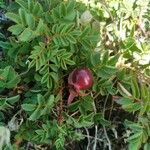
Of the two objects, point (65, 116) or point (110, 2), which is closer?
point (65, 116)

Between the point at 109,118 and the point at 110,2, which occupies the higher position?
the point at 110,2

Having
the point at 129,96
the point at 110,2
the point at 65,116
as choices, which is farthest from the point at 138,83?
the point at 110,2

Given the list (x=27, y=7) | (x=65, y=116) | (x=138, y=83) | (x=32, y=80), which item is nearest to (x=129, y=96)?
(x=138, y=83)

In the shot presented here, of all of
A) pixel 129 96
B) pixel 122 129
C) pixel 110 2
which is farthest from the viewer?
pixel 110 2

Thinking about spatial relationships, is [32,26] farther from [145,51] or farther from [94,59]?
[145,51]

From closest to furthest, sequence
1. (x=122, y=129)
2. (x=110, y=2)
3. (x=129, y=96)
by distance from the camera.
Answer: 1. (x=129, y=96)
2. (x=122, y=129)
3. (x=110, y=2)

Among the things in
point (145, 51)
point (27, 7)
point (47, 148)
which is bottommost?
point (47, 148)
